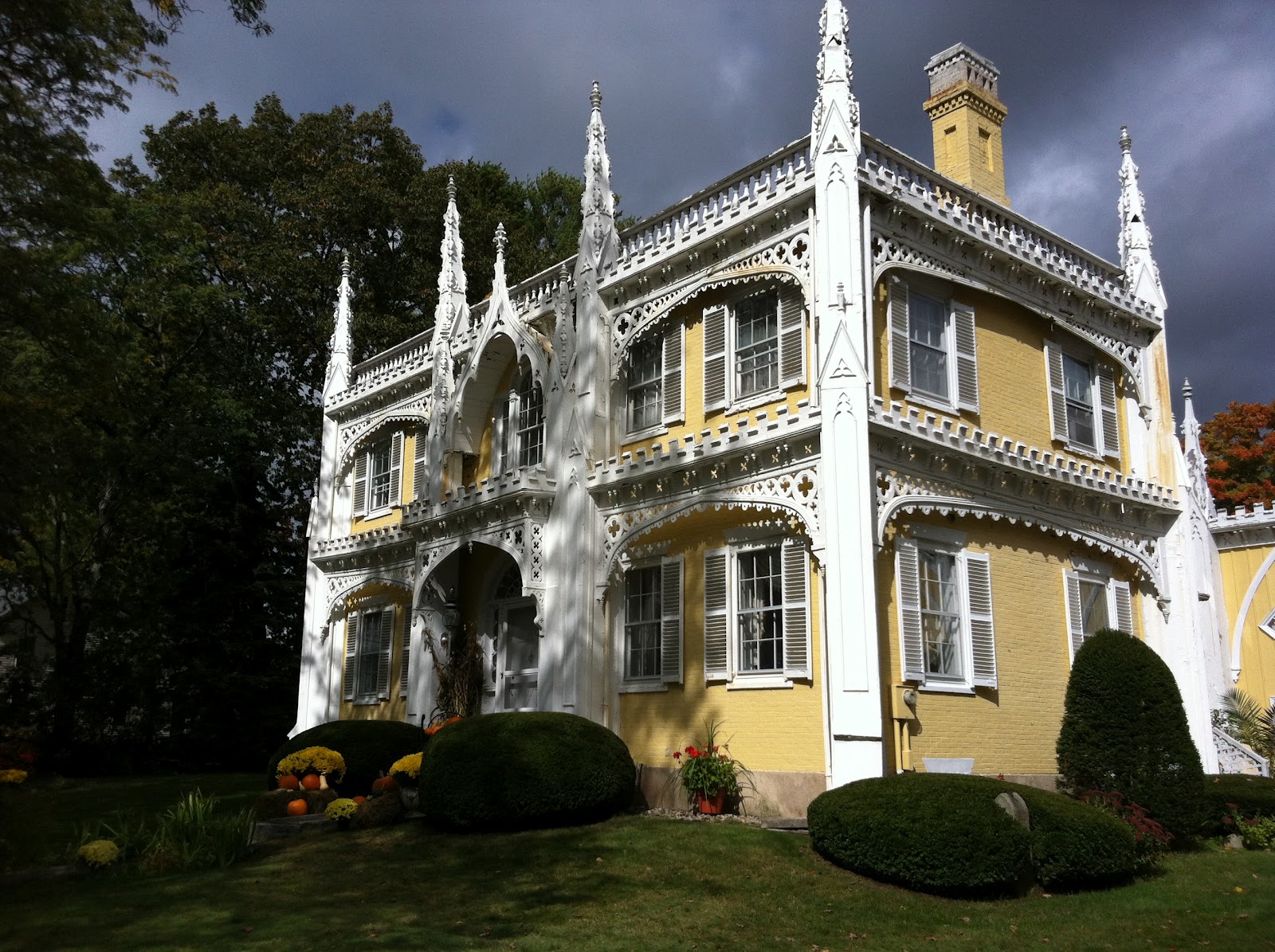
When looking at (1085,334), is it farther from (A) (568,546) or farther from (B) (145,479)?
(B) (145,479)

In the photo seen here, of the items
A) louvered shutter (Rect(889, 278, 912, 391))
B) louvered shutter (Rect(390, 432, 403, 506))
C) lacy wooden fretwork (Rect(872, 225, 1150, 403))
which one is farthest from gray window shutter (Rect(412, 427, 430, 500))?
lacy wooden fretwork (Rect(872, 225, 1150, 403))

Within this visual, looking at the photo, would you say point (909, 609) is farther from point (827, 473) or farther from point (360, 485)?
point (360, 485)

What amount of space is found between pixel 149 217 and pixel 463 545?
12.7 metres

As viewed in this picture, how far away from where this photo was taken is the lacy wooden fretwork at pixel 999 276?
15.4 m

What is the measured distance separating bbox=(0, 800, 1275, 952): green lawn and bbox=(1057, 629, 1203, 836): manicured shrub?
0.70 m

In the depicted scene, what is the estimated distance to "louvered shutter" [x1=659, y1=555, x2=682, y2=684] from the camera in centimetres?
1620

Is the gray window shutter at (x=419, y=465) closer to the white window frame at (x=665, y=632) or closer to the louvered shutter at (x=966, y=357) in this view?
the white window frame at (x=665, y=632)

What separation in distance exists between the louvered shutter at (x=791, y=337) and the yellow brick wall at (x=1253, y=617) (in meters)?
9.69

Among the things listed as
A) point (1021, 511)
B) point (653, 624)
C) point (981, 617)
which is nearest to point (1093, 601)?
point (1021, 511)

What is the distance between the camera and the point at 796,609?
14.8 meters

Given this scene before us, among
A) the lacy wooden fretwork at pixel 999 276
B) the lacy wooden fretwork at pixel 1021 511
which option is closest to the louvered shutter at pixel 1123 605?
the lacy wooden fretwork at pixel 1021 511

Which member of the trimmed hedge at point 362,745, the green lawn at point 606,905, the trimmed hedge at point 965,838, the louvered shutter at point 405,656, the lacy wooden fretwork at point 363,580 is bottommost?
the green lawn at point 606,905

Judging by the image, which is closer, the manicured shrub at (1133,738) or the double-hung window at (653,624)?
the manicured shrub at (1133,738)

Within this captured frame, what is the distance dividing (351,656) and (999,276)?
52.2ft
